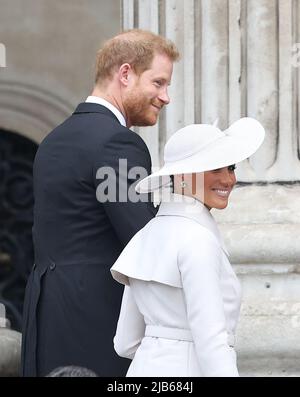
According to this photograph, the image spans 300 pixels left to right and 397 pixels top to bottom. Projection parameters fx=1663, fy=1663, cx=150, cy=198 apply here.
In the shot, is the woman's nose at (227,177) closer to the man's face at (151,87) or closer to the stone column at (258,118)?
the man's face at (151,87)

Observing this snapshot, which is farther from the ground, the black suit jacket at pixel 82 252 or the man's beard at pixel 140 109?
the man's beard at pixel 140 109

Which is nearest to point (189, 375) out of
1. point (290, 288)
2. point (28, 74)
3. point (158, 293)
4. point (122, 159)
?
point (158, 293)

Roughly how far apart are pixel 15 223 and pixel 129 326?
4.00m

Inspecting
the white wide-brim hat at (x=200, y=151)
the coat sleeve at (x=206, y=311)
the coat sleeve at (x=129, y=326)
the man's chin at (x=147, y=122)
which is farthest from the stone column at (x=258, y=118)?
the coat sleeve at (x=206, y=311)

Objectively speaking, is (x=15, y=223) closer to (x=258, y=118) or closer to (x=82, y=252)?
(x=258, y=118)

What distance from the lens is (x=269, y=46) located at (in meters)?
5.55

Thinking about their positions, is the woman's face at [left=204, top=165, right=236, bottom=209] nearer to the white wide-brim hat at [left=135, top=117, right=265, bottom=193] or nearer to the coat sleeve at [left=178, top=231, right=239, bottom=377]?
the white wide-brim hat at [left=135, top=117, right=265, bottom=193]

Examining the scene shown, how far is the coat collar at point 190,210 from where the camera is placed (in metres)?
4.05

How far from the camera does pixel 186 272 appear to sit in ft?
12.9

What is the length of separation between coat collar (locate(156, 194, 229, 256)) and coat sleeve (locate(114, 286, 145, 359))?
238 millimetres
